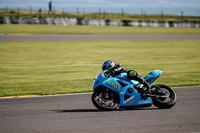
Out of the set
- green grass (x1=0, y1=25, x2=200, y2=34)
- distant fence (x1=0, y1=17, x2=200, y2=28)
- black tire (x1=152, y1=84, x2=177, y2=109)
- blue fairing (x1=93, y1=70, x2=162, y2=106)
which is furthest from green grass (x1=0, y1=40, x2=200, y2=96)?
distant fence (x1=0, y1=17, x2=200, y2=28)

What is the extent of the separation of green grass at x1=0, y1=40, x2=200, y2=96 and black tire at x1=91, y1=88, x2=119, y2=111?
115 inches

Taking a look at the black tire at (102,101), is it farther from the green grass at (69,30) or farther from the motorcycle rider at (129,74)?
the green grass at (69,30)

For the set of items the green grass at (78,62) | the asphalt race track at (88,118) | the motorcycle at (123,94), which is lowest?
the green grass at (78,62)

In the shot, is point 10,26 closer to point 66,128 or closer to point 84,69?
point 84,69

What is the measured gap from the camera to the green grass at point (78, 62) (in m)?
11.8

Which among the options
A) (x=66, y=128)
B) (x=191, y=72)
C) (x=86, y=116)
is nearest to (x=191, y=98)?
(x=86, y=116)

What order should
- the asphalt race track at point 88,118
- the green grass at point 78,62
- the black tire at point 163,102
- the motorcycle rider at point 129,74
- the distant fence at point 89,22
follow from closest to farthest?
the asphalt race track at point 88,118, the motorcycle rider at point 129,74, the black tire at point 163,102, the green grass at point 78,62, the distant fence at point 89,22

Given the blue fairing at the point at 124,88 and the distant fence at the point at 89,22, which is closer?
the blue fairing at the point at 124,88

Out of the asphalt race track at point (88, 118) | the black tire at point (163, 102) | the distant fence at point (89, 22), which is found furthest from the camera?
the distant fence at point (89, 22)

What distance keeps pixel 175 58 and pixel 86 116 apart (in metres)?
12.0

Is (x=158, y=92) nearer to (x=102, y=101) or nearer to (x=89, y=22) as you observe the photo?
(x=102, y=101)

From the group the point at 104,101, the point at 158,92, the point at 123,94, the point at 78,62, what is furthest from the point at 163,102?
the point at 78,62

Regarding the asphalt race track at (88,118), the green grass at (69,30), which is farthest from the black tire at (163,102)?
the green grass at (69,30)

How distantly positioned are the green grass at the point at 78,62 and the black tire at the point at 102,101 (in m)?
2.92
